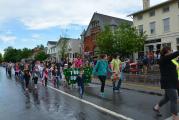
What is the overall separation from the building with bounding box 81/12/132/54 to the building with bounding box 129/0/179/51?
1655 cm

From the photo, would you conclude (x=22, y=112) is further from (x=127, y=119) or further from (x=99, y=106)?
(x=127, y=119)

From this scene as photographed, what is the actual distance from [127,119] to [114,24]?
55.4 meters

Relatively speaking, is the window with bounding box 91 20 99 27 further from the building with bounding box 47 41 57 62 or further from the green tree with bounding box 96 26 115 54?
the building with bounding box 47 41 57 62

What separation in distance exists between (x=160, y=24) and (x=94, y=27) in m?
27.5

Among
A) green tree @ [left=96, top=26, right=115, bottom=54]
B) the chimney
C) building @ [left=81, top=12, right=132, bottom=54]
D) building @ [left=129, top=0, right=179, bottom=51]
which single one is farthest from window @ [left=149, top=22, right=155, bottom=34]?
building @ [left=81, top=12, right=132, bottom=54]

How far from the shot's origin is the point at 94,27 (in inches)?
2736

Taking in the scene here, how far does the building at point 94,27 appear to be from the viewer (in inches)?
2563

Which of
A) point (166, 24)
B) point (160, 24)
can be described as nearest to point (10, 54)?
point (160, 24)

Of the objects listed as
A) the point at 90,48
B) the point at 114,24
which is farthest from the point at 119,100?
the point at 90,48

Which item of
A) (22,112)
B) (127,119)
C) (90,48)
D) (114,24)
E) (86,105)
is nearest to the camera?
(127,119)

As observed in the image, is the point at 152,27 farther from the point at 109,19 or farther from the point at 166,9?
the point at 109,19

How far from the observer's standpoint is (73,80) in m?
19.9

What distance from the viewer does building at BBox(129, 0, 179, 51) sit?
40219 mm

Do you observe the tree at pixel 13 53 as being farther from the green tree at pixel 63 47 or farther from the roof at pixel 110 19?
the roof at pixel 110 19
